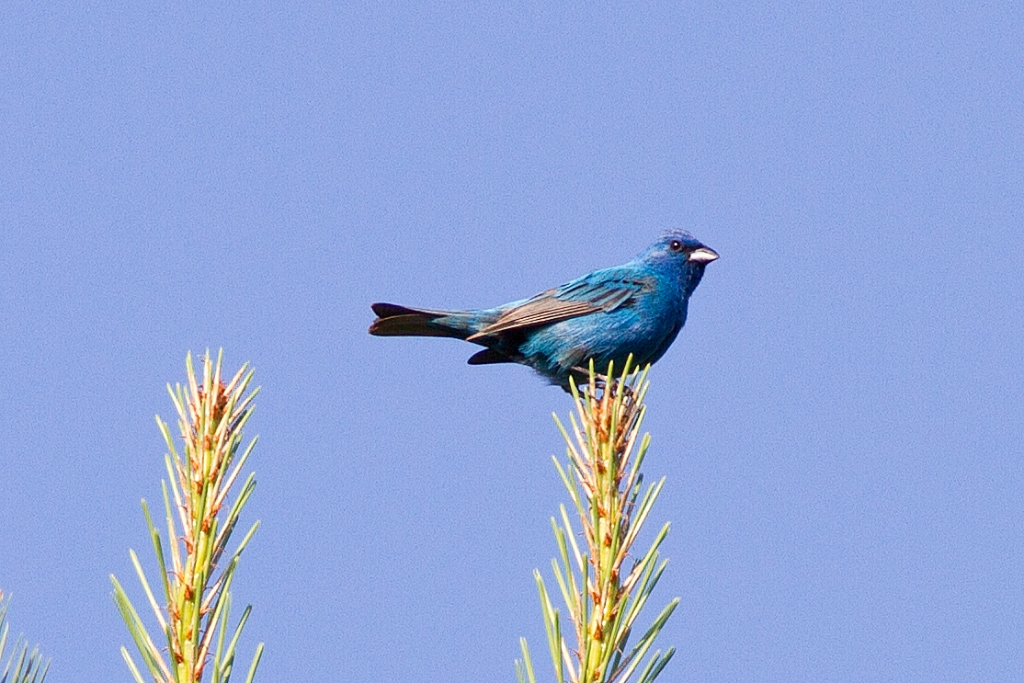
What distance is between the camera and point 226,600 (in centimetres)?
206

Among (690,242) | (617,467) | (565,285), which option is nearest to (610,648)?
(617,467)

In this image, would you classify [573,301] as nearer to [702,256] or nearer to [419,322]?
[419,322]

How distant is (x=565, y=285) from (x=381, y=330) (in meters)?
1.37

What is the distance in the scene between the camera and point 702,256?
29.0 feet

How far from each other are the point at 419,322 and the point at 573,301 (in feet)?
3.91

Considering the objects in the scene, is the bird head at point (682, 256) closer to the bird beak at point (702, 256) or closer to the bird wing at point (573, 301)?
the bird beak at point (702, 256)

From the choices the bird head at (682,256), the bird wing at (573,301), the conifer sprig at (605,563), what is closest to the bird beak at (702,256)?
the bird head at (682,256)

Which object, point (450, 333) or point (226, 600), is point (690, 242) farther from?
point (226, 600)

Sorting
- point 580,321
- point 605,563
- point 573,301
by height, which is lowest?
point 605,563

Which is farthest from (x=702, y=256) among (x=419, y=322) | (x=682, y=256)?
(x=419, y=322)

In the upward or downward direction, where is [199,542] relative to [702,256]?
downward

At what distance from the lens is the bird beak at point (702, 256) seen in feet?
28.9

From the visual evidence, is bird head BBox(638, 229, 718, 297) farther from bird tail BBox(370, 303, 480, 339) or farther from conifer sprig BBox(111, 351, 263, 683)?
conifer sprig BBox(111, 351, 263, 683)

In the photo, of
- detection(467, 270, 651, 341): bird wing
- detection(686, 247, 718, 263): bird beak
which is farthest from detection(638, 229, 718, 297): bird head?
detection(467, 270, 651, 341): bird wing
